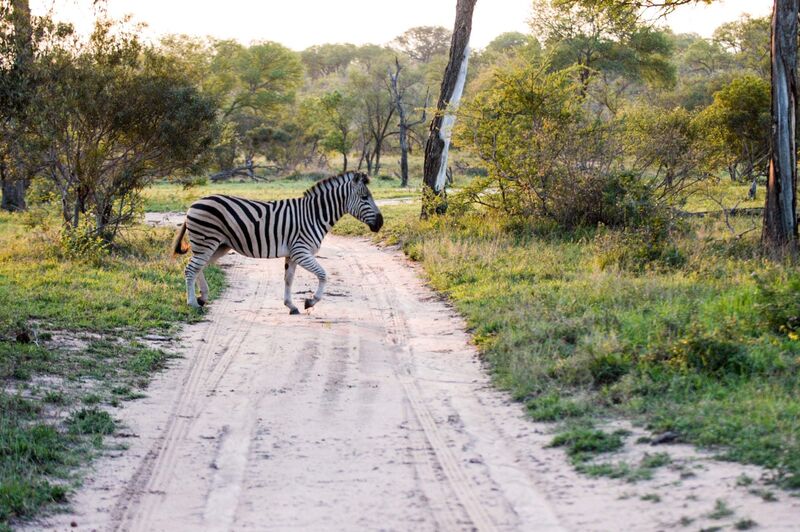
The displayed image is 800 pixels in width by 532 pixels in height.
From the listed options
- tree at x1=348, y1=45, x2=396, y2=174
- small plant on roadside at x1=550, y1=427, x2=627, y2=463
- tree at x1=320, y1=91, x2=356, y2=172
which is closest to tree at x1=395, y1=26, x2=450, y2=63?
tree at x1=348, y1=45, x2=396, y2=174

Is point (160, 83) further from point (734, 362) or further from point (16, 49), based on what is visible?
point (734, 362)

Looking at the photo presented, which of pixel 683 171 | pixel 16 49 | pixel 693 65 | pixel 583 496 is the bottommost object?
pixel 583 496

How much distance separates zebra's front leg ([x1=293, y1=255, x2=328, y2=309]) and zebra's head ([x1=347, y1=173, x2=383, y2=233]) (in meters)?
1.24

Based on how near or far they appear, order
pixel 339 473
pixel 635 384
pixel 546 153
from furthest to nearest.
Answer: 1. pixel 546 153
2. pixel 635 384
3. pixel 339 473

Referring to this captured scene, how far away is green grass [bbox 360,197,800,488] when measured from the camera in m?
6.16

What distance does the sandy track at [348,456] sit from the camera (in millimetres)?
5113

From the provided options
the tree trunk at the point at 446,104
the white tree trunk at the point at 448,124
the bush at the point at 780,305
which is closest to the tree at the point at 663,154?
the white tree trunk at the point at 448,124

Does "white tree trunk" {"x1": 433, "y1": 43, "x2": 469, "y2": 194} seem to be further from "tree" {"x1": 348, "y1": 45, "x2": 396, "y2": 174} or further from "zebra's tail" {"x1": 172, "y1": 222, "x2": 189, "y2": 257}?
"tree" {"x1": 348, "y1": 45, "x2": 396, "y2": 174}

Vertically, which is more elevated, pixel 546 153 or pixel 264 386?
pixel 546 153

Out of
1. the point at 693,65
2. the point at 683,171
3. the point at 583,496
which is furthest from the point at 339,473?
the point at 693,65

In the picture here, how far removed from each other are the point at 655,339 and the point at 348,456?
336cm

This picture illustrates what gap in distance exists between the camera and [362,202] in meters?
12.6

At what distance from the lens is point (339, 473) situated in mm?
5887

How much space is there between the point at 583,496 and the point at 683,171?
41.4 feet
